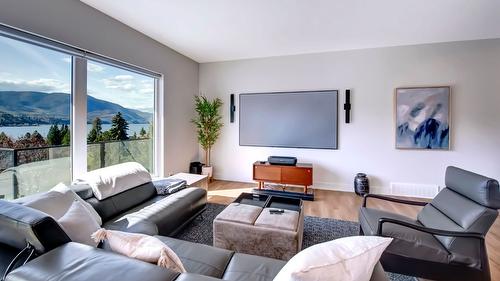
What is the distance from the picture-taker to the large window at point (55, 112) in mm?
2154

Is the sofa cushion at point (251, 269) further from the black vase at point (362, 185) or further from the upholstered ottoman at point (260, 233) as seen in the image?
the black vase at point (362, 185)

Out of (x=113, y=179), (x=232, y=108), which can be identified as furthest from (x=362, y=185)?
(x=113, y=179)

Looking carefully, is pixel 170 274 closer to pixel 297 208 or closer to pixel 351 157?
pixel 297 208

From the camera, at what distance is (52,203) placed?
1569 mm

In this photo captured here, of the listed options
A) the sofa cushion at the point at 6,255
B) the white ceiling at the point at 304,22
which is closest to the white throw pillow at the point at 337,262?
the sofa cushion at the point at 6,255

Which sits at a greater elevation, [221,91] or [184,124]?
[221,91]

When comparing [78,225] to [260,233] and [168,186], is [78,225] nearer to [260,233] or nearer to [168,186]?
[260,233]

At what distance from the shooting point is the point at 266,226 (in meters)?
1.97

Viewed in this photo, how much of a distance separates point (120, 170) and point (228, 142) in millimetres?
2667

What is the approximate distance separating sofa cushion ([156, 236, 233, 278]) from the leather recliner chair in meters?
1.25

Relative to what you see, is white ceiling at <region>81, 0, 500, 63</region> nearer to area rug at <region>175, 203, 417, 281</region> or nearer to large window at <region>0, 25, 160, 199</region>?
large window at <region>0, 25, 160, 199</region>

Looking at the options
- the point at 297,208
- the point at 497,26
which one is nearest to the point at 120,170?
the point at 297,208

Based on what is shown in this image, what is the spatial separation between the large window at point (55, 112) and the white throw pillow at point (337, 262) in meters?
2.78

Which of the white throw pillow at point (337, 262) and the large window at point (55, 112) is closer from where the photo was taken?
the white throw pillow at point (337, 262)
